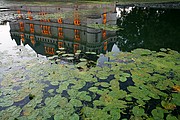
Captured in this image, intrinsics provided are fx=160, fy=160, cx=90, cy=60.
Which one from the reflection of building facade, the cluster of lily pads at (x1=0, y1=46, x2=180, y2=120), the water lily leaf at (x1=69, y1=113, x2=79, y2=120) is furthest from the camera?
the reflection of building facade

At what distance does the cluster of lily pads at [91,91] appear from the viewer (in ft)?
14.9

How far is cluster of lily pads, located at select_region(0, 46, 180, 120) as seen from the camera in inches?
179

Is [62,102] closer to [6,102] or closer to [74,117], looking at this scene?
[74,117]

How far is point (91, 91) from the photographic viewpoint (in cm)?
573

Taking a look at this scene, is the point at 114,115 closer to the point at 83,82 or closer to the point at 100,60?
the point at 83,82

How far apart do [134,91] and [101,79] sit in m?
1.52

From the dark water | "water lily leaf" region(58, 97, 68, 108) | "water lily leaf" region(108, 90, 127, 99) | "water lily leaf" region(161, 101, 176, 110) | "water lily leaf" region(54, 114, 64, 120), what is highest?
the dark water

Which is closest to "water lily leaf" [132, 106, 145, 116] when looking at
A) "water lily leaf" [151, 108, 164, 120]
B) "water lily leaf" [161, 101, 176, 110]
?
"water lily leaf" [151, 108, 164, 120]

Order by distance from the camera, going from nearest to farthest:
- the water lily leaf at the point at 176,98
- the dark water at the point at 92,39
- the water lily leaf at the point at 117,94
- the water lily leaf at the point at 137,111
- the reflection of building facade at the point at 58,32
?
the water lily leaf at the point at 137,111 → the water lily leaf at the point at 176,98 → the water lily leaf at the point at 117,94 → the dark water at the point at 92,39 → the reflection of building facade at the point at 58,32

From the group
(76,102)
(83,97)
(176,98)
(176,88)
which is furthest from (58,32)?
(176,98)

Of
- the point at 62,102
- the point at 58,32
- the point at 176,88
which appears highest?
the point at 58,32

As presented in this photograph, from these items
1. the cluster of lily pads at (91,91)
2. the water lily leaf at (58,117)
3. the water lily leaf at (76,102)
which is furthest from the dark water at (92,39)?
the water lily leaf at (58,117)

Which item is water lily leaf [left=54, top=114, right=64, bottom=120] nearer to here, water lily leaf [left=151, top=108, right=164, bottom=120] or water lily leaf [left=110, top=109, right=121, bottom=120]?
water lily leaf [left=110, top=109, right=121, bottom=120]

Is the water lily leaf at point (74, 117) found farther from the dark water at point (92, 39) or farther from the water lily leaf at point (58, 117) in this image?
the dark water at point (92, 39)
